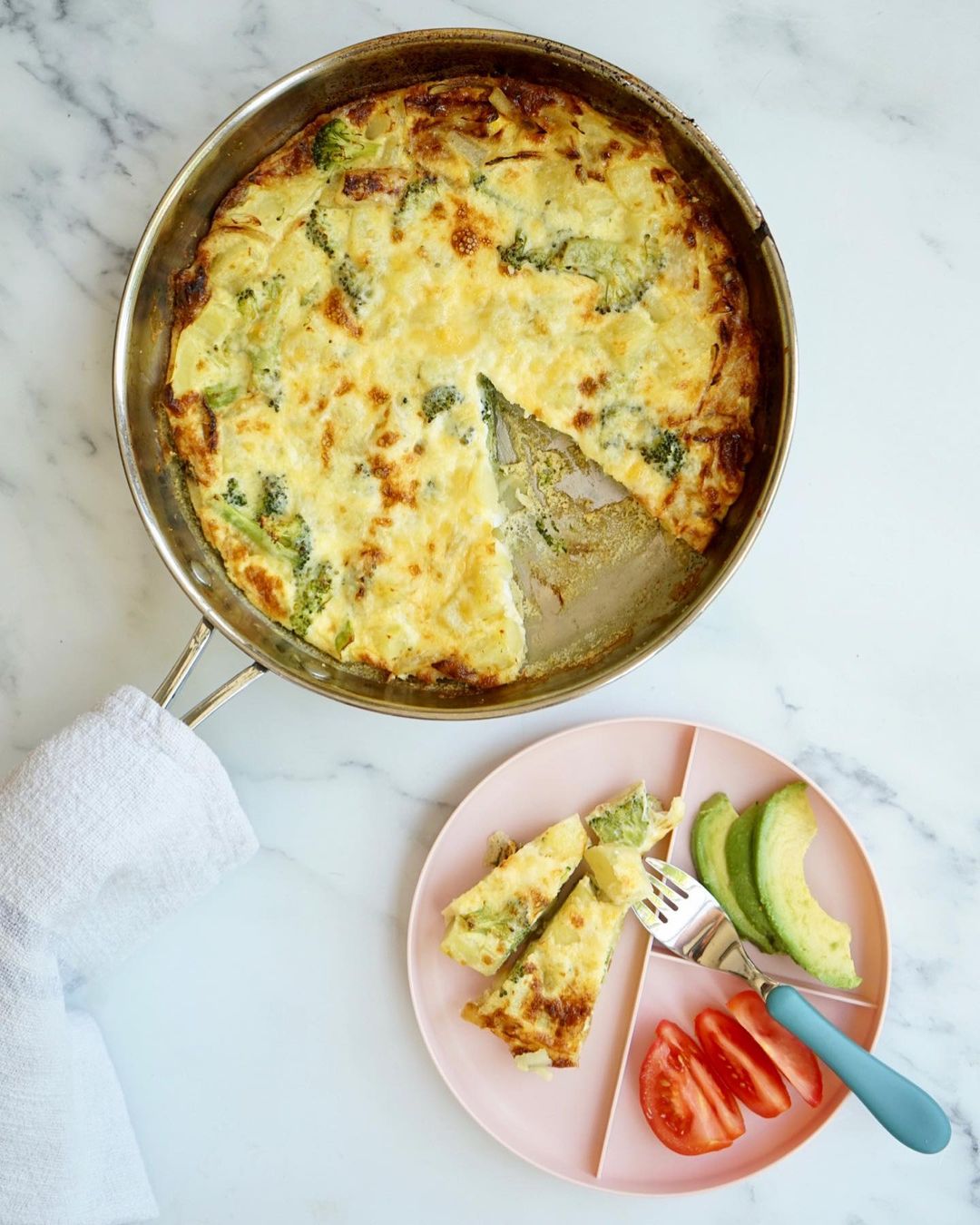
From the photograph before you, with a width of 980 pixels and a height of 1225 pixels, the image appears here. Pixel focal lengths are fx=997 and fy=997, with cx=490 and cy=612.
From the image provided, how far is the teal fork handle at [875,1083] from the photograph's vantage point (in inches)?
98.7

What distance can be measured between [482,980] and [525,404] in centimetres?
159

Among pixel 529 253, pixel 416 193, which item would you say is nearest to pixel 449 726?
pixel 529 253

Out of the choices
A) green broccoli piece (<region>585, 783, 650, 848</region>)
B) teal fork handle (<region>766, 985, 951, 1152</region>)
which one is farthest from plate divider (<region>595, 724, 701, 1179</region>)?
teal fork handle (<region>766, 985, 951, 1152</region>)

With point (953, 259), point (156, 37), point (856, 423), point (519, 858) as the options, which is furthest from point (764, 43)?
point (519, 858)

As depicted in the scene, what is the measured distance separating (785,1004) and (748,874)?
13.6 inches

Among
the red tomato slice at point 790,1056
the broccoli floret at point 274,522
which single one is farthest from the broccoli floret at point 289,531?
the red tomato slice at point 790,1056

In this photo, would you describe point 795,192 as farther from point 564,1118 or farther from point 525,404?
point 564,1118

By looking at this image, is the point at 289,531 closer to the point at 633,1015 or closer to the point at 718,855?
the point at 718,855

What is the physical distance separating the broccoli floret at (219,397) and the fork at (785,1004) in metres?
1.65

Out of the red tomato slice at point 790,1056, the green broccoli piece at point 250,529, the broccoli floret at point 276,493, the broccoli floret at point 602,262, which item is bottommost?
the red tomato slice at point 790,1056

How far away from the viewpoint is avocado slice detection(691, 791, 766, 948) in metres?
2.75

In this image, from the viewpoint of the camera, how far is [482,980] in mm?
2807

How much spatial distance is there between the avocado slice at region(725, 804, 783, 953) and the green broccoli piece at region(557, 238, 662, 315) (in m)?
1.41

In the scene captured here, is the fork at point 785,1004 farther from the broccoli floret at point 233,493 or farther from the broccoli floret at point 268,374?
the broccoli floret at point 268,374
